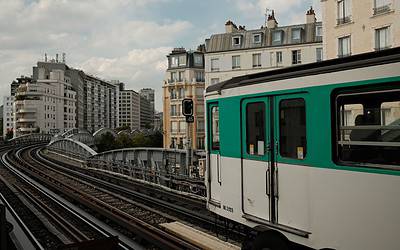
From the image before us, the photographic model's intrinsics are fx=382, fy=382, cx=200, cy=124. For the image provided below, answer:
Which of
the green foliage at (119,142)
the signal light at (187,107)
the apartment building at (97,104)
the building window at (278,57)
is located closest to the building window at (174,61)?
the green foliage at (119,142)

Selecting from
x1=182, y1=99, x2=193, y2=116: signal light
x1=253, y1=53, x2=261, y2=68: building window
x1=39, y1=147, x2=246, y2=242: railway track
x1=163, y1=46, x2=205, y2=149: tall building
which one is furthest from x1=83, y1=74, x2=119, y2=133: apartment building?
x1=182, y1=99, x2=193, y2=116: signal light

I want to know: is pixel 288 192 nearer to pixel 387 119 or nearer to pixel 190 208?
pixel 387 119

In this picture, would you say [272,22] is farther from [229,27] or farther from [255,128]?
[255,128]

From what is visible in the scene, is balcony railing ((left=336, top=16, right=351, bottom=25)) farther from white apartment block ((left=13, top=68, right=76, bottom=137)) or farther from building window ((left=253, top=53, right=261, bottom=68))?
white apartment block ((left=13, top=68, right=76, bottom=137))

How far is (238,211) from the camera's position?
5801mm

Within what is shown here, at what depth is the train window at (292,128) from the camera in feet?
15.2

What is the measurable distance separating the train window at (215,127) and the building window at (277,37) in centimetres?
4111

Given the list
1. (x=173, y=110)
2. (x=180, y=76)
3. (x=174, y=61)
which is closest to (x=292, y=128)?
(x=173, y=110)

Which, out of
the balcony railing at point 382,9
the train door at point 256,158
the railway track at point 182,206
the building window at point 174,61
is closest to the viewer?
the train door at point 256,158

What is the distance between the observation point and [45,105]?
104 m

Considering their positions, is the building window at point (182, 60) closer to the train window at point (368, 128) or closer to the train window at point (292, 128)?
the train window at point (292, 128)

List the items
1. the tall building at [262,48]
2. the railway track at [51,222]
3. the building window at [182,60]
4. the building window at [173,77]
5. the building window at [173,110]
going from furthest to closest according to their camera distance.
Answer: the building window at [173,77]
the building window at [182,60]
the building window at [173,110]
the tall building at [262,48]
the railway track at [51,222]

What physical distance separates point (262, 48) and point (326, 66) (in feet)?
142

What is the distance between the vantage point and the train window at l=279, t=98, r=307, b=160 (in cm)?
464
